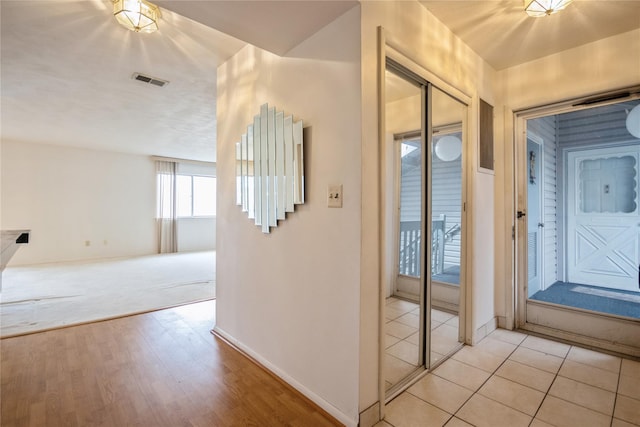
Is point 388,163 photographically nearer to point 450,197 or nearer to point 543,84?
point 450,197

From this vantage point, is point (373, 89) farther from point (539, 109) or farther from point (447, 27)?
point (539, 109)

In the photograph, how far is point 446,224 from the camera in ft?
7.87

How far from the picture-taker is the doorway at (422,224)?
2078mm

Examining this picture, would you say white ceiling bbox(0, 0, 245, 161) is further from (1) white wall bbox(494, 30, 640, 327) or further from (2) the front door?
(2) the front door

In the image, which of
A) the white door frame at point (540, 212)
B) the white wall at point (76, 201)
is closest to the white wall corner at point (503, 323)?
the white door frame at point (540, 212)

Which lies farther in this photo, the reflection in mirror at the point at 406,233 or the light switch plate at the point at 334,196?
the reflection in mirror at the point at 406,233

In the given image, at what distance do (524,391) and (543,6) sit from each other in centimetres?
239

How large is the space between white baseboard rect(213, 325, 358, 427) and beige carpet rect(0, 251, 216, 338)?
1.54 metres

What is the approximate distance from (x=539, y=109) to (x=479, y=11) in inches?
49.2

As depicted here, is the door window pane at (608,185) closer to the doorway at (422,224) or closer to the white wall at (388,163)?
the white wall at (388,163)

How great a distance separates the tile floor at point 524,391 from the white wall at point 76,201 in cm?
735

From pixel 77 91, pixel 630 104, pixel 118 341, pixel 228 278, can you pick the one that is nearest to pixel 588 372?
pixel 630 104

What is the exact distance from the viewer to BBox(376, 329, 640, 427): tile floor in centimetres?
161

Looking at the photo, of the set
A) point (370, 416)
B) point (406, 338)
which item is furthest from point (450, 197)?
point (370, 416)
